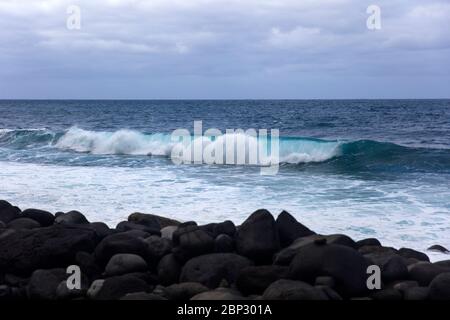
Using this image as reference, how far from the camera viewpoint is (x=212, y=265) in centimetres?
550

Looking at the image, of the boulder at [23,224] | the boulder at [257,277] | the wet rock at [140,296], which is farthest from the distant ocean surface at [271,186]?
the wet rock at [140,296]

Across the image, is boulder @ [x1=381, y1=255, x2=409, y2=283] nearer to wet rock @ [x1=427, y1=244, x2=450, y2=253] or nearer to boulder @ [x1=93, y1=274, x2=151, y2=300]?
wet rock @ [x1=427, y1=244, x2=450, y2=253]

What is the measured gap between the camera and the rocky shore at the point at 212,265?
497 centimetres

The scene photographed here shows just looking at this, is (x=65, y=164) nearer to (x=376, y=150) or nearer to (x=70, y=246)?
(x=376, y=150)

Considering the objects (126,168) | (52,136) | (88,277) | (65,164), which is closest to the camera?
(88,277)

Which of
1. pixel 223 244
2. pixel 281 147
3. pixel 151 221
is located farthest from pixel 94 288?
pixel 281 147

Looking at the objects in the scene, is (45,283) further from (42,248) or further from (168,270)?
(168,270)

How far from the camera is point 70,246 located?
596 centimetres

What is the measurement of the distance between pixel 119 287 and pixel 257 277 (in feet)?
3.92

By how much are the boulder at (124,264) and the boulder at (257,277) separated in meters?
1.07

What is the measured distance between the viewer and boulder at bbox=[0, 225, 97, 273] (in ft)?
19.2

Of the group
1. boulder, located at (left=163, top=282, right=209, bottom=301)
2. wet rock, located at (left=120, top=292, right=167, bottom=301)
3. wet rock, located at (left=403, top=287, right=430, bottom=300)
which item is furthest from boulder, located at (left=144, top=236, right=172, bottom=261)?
wet rock, located at (left=403, top=287, right=430, bottom=300)

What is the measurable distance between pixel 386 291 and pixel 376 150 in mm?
14837
